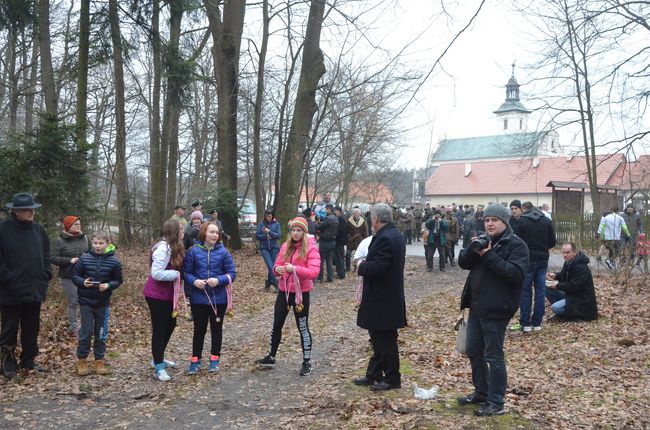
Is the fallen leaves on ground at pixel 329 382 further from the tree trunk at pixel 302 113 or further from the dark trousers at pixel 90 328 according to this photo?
the tree trunk at pixel 302 113

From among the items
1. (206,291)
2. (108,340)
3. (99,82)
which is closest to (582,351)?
(206,291)

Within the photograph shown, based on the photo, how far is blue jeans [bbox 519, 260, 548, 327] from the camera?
880 cm

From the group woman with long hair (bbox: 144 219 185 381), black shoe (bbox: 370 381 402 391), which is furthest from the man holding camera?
woman with long hair (bbox: 144 219 185 381)

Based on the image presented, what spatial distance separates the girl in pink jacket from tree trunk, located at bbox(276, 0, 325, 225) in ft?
34.7

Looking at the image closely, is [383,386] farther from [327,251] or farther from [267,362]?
[327,251]

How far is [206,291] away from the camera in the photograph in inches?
256

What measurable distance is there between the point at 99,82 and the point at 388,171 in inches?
755

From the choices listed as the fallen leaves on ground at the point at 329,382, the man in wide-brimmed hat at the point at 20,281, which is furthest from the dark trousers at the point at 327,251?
the man in wide-brimmed hat at the point at 20,281

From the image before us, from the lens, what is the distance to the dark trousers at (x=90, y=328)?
21.5 feet

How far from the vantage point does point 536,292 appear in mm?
8953

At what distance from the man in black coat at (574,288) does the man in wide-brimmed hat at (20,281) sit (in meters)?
7.33

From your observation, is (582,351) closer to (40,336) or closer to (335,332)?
(335,332)

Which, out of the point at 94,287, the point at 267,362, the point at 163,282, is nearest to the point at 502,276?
the point at 267,362

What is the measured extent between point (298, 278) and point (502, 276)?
8.17 feet
